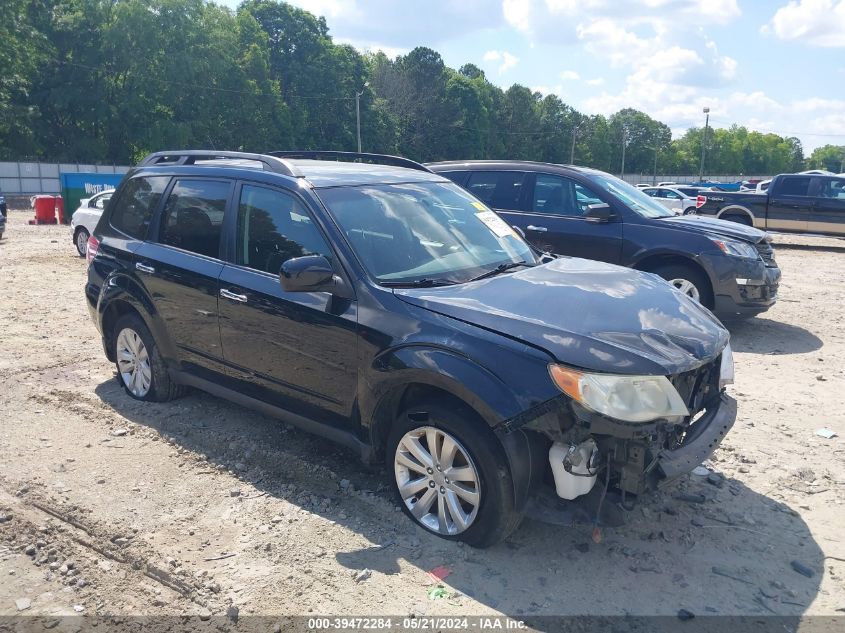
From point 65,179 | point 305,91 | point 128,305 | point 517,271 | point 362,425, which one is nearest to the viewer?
point 362,425

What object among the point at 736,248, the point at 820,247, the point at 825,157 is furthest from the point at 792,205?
the point at 825,157

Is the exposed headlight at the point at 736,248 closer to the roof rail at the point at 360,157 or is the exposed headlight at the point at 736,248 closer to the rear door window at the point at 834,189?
the roof rail at the point at 360,157

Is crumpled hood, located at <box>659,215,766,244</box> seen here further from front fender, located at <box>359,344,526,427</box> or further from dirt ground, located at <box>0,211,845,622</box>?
front fender, located at <box>359,344,526,427</box>

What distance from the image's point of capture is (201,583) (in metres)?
3.39

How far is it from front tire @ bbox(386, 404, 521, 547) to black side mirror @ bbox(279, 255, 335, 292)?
0.85 metres

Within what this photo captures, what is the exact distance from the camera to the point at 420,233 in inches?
173

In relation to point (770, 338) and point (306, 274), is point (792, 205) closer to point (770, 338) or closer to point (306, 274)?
A: point (770, 338)

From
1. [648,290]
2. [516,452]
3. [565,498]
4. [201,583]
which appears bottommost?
[201,583]

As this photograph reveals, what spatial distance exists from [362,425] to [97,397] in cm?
307

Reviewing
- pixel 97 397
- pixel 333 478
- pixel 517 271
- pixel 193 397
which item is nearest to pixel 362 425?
pixel 333 478

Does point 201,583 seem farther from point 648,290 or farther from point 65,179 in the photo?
point 65,179

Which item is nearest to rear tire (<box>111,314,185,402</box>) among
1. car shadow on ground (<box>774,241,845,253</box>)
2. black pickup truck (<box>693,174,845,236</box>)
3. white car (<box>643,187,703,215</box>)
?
black pickup truck (<box>693,174,845,236</box>)

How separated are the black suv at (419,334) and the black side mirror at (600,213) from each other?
11.2ft

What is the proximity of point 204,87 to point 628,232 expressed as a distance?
53.2m
